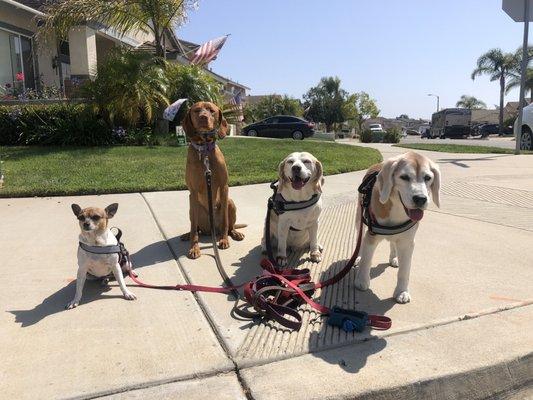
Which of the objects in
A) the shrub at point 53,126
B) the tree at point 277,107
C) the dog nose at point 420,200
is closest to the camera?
the dog nose at point 420,200

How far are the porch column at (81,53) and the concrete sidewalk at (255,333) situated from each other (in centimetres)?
1359

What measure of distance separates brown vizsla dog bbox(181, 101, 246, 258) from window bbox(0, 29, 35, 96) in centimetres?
1374

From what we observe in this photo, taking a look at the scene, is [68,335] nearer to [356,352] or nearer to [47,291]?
[47,291]

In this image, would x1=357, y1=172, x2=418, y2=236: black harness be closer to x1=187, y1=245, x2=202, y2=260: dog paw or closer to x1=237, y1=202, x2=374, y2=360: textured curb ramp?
x1=237, y1=202, x2=374, y2=360: textured curb ramp

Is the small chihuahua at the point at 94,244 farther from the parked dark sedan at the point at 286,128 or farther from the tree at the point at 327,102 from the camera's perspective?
the tree at the point at 327,102

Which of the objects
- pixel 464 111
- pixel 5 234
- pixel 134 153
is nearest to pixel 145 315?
pixel 5 234

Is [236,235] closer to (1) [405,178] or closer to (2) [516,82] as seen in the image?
(1) [405,178]

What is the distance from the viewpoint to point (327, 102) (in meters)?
72.1

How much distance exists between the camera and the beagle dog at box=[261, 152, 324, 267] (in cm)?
392

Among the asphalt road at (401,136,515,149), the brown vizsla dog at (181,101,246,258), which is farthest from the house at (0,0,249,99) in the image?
the asphalt road at (401,136,515,149)

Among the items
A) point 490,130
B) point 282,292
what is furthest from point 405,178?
point 490,130

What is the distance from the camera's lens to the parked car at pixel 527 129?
14547 mm

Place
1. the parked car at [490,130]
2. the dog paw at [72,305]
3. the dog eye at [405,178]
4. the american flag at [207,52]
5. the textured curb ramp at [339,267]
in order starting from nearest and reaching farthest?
the textured curb ramp at [339,267], the dog eye at [405,178], the dog paw at [72,305], the american flag at [207,52], the parked car at [490,130]

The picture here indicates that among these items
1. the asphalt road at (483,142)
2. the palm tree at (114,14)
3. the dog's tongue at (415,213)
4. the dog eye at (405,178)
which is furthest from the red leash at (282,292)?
the asphalt road at (483,142)
